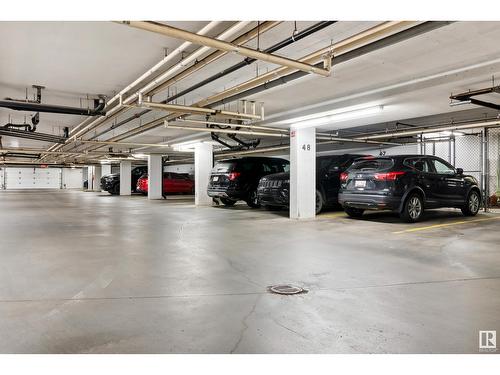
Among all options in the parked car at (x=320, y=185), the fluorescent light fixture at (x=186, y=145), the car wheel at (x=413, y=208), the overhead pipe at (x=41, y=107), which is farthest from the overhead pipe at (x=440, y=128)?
the overhead pipe at (x=41, y=107)

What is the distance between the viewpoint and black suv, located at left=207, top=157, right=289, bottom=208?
1066cm

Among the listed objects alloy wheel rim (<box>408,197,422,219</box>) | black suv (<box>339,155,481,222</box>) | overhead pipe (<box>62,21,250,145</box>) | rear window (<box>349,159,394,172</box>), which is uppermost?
overhead pipe (<box>62,21,250,145</box>)

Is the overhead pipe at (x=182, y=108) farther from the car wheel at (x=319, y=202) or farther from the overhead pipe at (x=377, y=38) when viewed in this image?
the car wheel at (x=319, y=202)

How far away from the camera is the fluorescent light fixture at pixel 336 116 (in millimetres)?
7185

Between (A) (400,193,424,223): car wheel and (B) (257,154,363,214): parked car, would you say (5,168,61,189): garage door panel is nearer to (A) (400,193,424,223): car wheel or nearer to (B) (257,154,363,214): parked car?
(B) (257,154,363,214): parked car

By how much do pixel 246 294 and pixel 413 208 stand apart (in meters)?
5.76

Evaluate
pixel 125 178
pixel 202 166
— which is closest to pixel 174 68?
pixel 202 166

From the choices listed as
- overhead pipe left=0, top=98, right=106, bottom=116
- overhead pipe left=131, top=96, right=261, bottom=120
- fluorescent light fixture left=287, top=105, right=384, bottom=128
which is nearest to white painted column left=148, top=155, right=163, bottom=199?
fluorescent light fixture left=287, top=105, right=384, bottom=128

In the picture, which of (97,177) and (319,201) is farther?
(97,177)

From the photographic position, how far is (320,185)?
9.35 m

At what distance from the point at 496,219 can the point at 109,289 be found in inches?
338

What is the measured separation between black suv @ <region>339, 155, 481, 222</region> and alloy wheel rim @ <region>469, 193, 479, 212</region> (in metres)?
0.49

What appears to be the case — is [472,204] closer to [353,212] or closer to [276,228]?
[353,212]

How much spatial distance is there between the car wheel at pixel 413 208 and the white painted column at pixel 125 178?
18183mm
